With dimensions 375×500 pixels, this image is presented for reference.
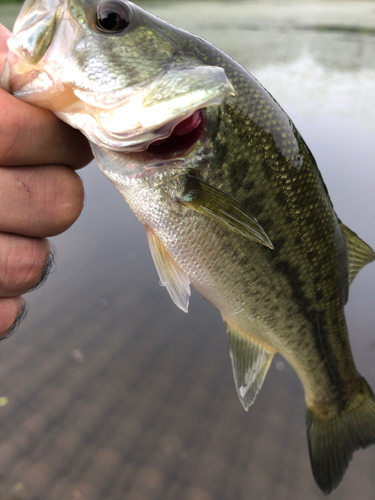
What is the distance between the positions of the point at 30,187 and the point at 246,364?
3.02ft

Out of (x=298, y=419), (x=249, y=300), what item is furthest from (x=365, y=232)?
(x=249, y=300)

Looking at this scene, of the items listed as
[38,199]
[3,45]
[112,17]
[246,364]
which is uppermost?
[112,17]

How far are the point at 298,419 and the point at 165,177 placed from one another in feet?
5.19

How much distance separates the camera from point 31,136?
29.0 inches

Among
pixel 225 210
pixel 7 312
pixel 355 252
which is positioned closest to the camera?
pixel 225 210

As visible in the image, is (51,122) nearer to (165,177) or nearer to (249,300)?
(165,177)

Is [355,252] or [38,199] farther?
[355,252]

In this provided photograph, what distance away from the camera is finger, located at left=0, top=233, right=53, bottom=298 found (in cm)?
84

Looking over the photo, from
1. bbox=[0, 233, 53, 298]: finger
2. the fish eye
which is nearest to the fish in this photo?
the fish eye

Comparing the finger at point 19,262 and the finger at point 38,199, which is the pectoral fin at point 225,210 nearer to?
the finger at point 38,199

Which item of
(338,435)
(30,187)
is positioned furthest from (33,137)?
(338,435)

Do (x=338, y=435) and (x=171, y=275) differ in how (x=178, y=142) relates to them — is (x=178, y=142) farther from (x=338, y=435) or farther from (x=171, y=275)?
(x=338, y=435)

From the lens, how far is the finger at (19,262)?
2.77ft

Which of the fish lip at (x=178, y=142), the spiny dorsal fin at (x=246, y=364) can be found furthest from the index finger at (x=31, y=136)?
the spiny dorsal fin at (x=246, y=364)
